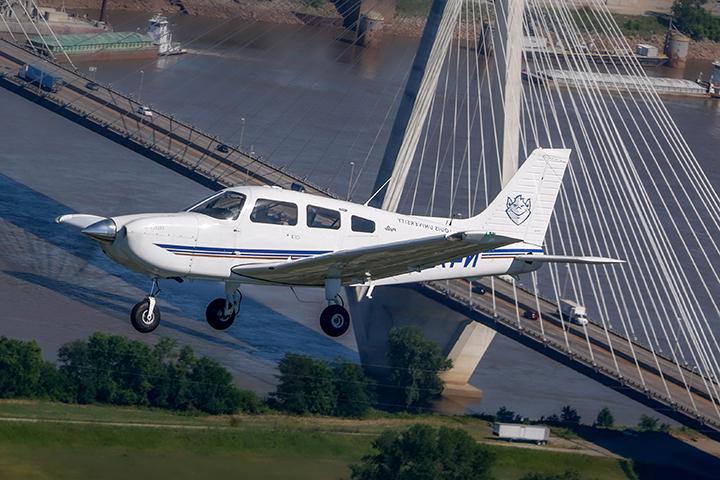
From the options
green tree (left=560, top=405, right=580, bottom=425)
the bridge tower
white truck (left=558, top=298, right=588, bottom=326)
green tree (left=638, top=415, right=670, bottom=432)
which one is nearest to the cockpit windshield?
the bridge tower

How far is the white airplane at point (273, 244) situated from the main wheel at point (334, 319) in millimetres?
14

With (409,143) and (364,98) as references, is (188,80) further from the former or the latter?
(409,143)

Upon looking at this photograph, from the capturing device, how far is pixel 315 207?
22.6 m

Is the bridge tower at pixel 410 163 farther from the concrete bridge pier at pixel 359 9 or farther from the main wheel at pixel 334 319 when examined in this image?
the concrete bridge pier at pixel 359 9

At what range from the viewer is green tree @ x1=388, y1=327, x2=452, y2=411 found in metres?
52.6

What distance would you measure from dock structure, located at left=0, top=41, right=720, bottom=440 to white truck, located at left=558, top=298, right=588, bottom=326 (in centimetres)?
28

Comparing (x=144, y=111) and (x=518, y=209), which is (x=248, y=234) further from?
(x=144, y=111)

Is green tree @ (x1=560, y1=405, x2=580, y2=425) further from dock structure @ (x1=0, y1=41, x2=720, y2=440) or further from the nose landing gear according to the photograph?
the nose landing gear

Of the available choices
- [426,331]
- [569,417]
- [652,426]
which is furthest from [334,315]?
[426,331]

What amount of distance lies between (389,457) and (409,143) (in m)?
12.5

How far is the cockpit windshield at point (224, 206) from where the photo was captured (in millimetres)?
22125

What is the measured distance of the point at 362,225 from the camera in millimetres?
23031

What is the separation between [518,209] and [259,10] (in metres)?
77.7

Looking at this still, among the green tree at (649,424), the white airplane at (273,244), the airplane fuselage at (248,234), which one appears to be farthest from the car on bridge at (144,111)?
the airplane fuselage at (248,234)
